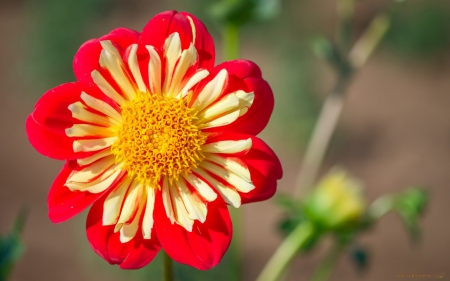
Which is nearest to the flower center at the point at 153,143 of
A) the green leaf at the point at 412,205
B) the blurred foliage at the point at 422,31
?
the green leaf at the point at 412,205

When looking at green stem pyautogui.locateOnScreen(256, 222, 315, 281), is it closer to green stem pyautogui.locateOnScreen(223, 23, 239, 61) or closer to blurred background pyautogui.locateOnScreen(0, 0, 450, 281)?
green stem pyautogui.locateOnScreen(223, 23, 239, 61)

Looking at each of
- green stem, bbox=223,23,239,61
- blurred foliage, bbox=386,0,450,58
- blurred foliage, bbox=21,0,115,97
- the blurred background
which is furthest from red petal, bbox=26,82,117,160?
blurred foliage, bbox=386,0,450,58

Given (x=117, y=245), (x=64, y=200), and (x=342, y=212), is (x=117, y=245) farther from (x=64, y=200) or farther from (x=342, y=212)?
(x=342, y=212)

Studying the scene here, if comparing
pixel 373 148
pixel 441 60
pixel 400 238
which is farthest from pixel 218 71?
pixel 441 60

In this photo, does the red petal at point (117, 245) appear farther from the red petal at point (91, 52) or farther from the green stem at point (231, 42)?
the green stem at point (231, 42)

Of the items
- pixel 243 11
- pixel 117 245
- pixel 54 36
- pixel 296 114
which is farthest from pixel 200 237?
pixel 54 36
